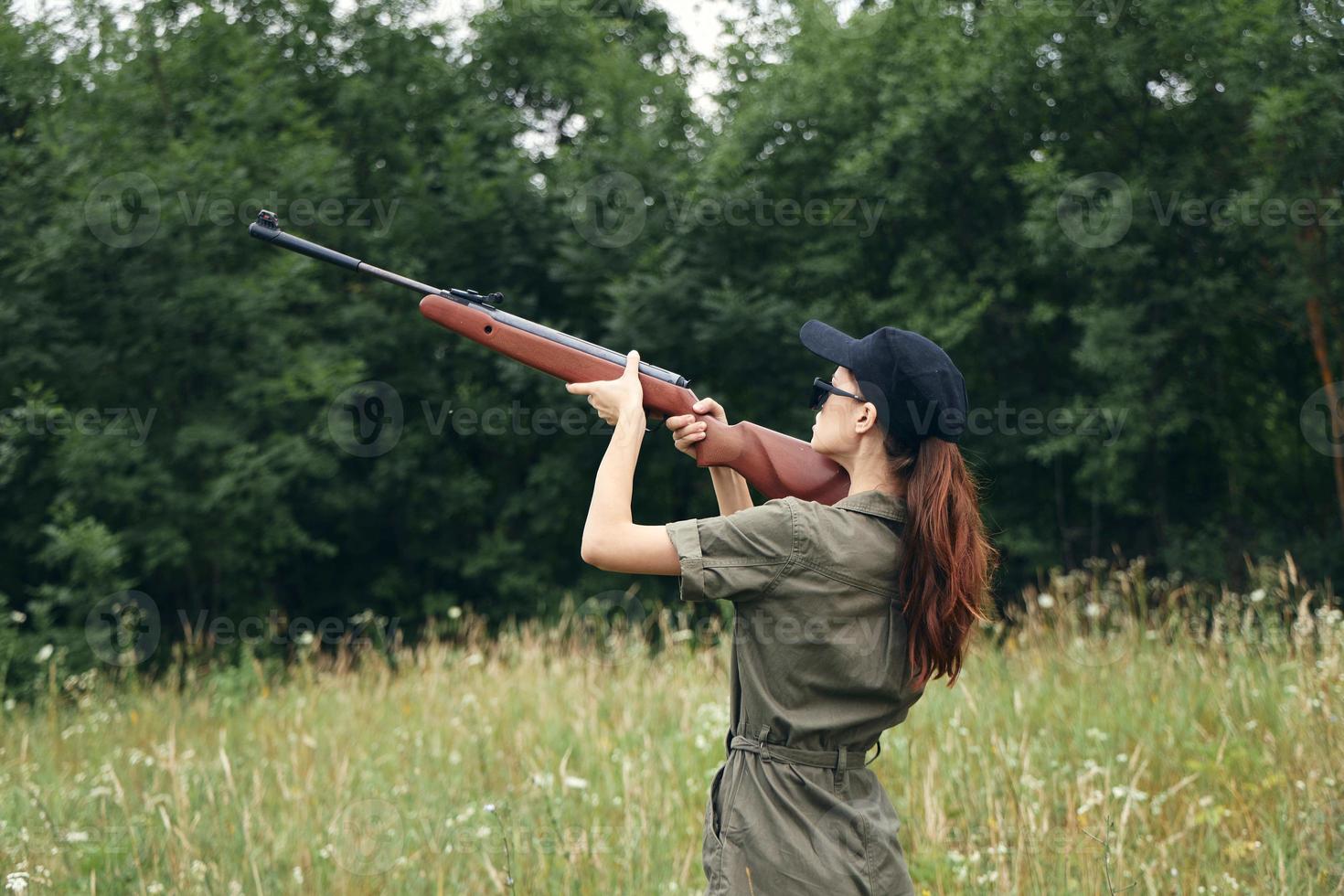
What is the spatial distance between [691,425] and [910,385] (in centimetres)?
55

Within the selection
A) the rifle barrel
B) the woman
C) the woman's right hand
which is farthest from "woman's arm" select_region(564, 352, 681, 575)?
the rifle barrel

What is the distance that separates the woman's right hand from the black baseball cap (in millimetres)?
392

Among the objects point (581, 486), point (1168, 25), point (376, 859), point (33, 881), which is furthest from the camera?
point (581, 486)

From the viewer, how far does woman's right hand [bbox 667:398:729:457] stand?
8.33 ft

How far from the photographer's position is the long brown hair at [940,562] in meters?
2.14

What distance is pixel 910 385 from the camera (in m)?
2.22

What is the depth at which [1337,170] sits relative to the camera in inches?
386

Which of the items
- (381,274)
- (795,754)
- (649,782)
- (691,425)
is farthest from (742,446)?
(649,782)

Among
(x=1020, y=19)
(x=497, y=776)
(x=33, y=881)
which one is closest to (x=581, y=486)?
(x=1020, y=19)

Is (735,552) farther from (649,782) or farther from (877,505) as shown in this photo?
(649,782)

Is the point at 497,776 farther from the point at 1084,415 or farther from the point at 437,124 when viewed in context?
the point at 437,124

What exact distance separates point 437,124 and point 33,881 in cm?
1411

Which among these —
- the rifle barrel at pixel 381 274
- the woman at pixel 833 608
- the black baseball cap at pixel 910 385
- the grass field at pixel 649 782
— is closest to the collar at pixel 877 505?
the woman at pixel 833 608

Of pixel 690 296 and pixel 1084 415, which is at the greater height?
pixel 690 296
